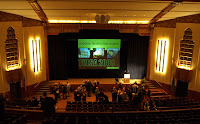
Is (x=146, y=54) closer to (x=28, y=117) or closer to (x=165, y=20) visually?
(x=165, y=20)

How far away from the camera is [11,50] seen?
46.0 ft

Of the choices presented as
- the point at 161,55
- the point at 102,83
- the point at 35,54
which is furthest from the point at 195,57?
the point at 35,54

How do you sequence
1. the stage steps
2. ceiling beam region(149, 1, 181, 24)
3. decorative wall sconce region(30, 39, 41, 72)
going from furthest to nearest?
the stage steps → decorative wall sconce region(30, 39, 41, 72) → ceiling beam region(149, 1, 181, 24)

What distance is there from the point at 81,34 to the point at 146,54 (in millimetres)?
6824

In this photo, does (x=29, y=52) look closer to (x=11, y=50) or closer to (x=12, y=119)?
(x=11, y=50)

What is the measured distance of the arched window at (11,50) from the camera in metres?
13.6

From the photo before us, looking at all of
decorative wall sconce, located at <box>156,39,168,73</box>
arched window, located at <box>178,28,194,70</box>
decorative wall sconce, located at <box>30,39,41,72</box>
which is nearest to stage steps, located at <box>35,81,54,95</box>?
decorative wall sconce, located at <box>30,39,41,72</box>

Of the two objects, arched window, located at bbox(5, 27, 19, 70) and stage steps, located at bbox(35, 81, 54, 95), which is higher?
arched window, located at bbox(5, 27, 19, 70)

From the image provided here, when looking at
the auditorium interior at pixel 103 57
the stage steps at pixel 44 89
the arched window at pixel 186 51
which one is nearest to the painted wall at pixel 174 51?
the auditorium interior at pixel 103 57

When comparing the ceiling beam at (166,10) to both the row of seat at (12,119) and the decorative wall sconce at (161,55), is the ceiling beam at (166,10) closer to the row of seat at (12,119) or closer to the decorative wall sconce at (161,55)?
the decorative wall sconce at (161,55)

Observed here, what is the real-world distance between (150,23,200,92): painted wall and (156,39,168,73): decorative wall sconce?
14.1 inches

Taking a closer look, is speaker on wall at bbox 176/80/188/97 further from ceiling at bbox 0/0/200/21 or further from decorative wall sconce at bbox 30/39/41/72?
decorative wall sconce at bbox 30/39/41/72

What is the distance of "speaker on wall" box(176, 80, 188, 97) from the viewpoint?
596 inches

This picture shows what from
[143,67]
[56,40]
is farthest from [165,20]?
[56,40]
